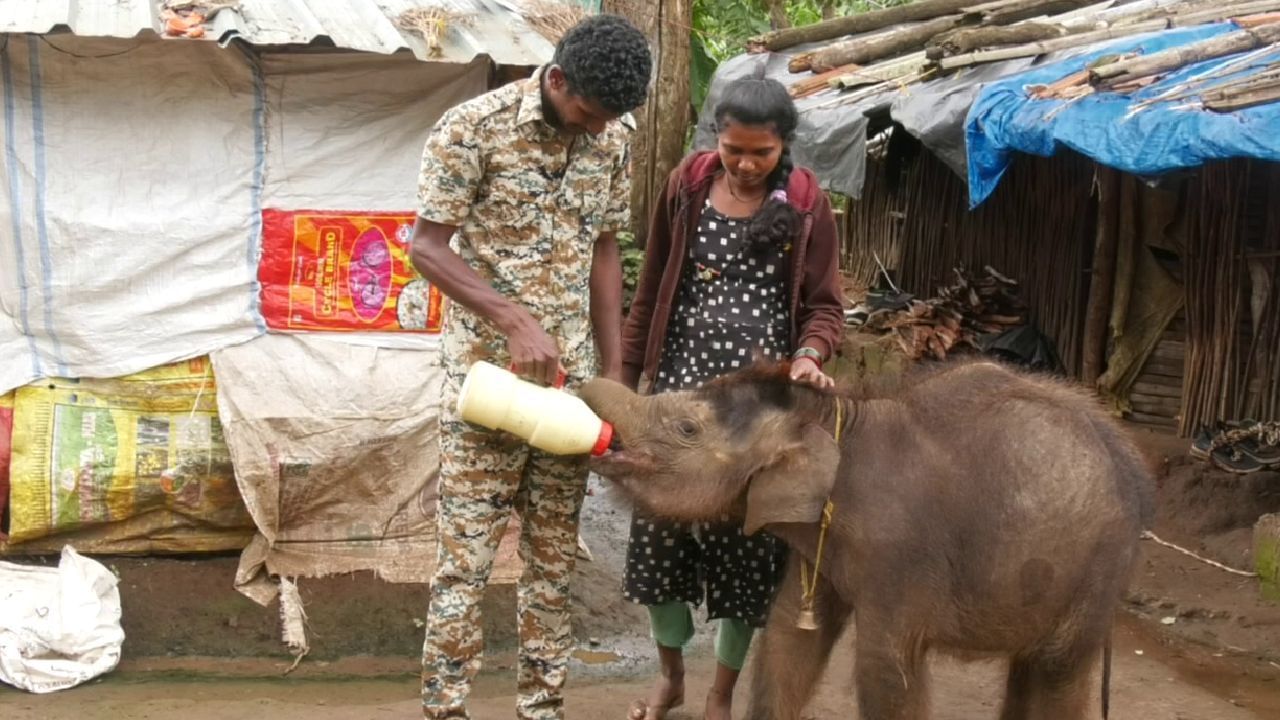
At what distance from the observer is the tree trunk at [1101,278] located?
10266 millimetres

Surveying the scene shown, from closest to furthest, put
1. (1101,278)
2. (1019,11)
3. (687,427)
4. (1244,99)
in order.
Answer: (687,427)
(1244,99)
(1101,278)
(1019,11)

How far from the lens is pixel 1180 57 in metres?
7.80

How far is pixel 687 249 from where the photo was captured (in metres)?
4.80

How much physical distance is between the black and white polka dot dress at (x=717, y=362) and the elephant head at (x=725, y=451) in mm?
430

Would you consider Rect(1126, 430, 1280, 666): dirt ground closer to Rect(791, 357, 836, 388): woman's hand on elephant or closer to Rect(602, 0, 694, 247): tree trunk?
Rect(791, 357, 836, 388): woman's hand on elephant

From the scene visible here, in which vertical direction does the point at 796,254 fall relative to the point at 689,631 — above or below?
above

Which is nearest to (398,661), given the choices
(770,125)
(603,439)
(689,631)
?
(689,631)

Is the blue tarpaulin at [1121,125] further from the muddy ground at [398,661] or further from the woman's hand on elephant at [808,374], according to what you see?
the woman's hand on elephant at [808,374]

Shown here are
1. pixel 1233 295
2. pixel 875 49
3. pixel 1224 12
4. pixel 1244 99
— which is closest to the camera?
pixel 1244 99

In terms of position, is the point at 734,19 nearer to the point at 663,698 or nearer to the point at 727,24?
the point at 727,24

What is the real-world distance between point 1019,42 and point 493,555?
7073 mm

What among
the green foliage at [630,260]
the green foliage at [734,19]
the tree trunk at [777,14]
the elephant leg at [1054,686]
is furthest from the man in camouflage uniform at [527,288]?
the tree trunk at [777,14]

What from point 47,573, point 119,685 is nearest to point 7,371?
point 47,573

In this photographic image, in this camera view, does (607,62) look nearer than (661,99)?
Yes
